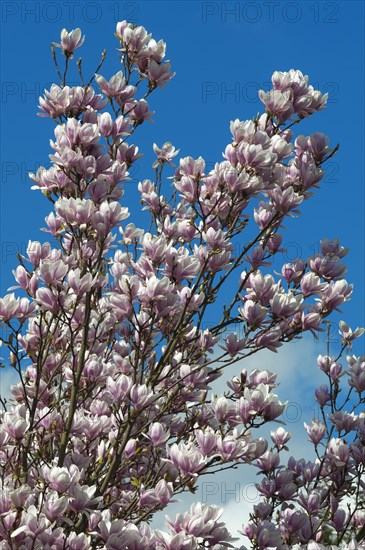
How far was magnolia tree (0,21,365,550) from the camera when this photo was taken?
4.32 m

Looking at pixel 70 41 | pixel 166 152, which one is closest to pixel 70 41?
pixel 70 41

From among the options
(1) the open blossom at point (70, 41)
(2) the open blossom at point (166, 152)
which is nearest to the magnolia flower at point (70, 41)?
(1) the open blossom at point (70, 41)

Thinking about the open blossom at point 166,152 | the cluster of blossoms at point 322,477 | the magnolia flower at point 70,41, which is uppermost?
the magnolia flower at point 70,41

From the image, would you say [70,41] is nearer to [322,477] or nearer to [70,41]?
[70,41]

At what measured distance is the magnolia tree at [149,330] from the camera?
170 inches

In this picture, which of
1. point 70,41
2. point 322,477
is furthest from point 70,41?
point 322,477

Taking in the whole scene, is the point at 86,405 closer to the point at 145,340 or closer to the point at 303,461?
the point at 145,340

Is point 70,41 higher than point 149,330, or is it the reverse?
point 70,41

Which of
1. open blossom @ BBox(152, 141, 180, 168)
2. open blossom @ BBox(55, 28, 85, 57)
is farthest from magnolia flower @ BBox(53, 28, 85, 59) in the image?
open blossom @ BBox(152, 141, 180, 168)

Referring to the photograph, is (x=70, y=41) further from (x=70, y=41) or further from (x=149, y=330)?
(x=149, y=330)

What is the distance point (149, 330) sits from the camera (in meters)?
4.75

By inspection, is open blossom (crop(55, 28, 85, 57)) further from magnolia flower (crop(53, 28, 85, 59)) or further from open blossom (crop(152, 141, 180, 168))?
open blossom (crop(152, 141, 180, 168))

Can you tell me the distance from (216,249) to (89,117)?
3.80 feet

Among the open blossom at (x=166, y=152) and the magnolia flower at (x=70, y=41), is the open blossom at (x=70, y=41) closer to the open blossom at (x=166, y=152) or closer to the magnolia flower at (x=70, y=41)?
the magnolia flower at (x=70, y=41)
